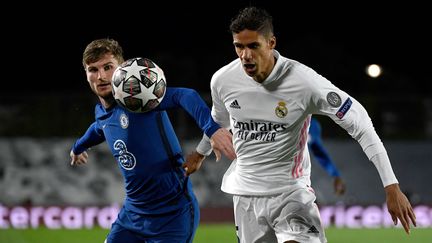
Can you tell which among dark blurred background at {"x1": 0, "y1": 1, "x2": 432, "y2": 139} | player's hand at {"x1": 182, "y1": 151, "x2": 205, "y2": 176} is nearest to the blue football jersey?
player's hand at {"x1": 182, "y1": 151, "x2": 205, "y2": 176}

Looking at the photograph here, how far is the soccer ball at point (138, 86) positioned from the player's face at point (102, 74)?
0.25 meters

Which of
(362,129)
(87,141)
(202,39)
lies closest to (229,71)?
(362,129)

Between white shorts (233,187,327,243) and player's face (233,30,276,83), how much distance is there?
80cm

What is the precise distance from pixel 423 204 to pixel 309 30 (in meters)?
12.7

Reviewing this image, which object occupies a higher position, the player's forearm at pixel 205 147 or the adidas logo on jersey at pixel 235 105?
the adidas logo on jersey at pixel 235 105

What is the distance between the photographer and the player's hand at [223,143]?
4.77 metres

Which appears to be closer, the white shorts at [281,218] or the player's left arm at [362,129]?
the player's left arm at [362,129]

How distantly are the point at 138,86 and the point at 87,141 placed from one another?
110 centimetres

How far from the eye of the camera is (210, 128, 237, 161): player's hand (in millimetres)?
4766

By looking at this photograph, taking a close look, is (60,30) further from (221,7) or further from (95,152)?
(95,152)

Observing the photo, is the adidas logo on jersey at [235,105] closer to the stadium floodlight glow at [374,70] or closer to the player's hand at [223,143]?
the player's hand at [223,143]

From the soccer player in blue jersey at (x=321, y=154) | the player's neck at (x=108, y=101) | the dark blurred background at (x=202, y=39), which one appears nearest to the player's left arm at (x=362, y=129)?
the player's neck at (x=108, y=101)

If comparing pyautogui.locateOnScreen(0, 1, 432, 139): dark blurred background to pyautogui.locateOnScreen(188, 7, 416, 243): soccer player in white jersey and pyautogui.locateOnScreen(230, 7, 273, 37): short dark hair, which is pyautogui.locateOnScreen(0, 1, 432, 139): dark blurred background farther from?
pyautogui.locateOnScreen(230, 7, 273, 37): short dark hair

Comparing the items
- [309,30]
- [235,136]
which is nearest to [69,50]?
[309,30]
